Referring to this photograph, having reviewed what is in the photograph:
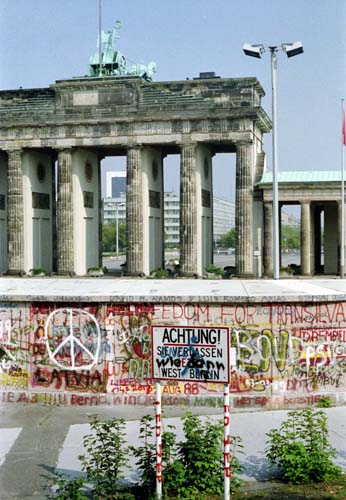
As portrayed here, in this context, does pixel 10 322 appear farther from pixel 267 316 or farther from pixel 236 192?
pixel 236 192

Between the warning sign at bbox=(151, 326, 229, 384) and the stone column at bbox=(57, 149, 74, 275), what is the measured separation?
161ft

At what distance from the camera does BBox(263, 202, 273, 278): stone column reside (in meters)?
56.8

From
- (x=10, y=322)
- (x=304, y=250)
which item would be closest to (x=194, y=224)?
(x=304, y=250)

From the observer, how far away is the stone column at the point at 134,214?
58375 millimetres

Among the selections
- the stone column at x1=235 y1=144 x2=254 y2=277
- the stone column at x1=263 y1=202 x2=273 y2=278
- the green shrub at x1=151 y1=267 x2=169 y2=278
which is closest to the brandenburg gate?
the stone column at x1=235 y1=144 x2=254 y2=277

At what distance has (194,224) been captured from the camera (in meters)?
57.6

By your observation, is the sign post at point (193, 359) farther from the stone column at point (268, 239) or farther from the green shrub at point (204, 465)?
the stone column at point (268, 239)

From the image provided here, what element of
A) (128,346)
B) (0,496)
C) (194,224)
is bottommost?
(0,496)

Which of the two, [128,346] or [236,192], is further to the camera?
[236,192]

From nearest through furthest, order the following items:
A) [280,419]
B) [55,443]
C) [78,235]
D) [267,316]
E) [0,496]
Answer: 1. [0,496]
2. [55,443]
3. [280,419]
4. [267,316]
5. [78,235]

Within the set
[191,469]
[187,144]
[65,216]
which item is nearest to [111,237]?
[65,216]

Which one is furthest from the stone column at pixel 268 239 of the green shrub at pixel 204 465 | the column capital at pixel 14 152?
the green shrub at pixel 204 465

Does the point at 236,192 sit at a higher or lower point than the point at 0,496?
higher

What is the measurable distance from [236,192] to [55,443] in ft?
145
